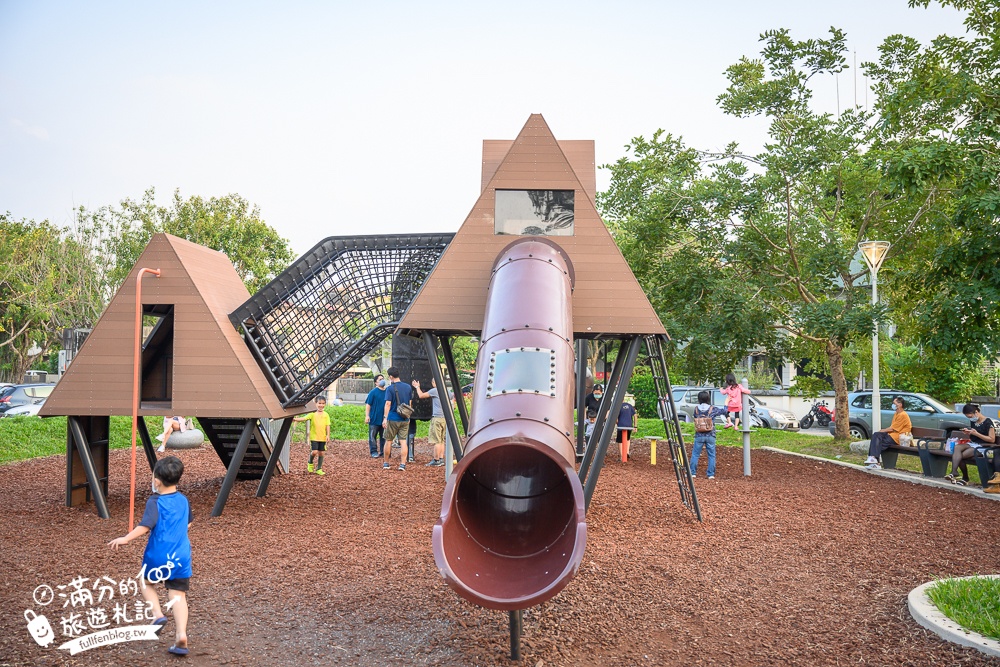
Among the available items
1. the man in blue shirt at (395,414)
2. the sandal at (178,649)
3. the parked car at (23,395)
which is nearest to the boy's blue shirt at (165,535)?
the sandal at (178,649)

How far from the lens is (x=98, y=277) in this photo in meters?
33.7

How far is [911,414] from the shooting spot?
22281 millimetres

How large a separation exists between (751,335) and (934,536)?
709cm

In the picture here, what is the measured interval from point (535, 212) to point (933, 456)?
9.75 m

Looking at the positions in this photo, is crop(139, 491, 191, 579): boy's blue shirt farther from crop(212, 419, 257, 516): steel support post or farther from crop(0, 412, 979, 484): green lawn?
crop(0, 412, 979, 484): green lawn

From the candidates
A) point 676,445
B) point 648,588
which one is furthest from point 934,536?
point 648,588

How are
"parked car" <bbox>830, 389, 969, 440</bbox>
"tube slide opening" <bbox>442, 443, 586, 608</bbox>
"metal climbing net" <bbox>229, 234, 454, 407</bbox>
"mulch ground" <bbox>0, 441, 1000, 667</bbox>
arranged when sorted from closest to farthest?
"tube slide opening" <bbox>442, 443, 586, 608</bbox> < "mulch ground" <bbox>0, 441, 1000, 667</bbox> < "metal climbing net" <bbox>229, 234, 454, 407</bbox> < "parked car" <bbox>830, 389, 969, 440</bbox>

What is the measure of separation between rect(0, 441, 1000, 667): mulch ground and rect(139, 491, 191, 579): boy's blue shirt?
64 centimetres

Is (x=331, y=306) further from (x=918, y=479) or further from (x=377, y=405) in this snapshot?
(x=918, y=479)

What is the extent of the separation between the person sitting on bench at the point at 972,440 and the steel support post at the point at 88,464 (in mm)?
13134

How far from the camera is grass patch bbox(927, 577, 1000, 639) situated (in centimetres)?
579

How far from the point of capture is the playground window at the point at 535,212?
9094mm

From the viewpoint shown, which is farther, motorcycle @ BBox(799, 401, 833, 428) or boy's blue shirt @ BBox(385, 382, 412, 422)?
motorcycle @ BBox(799, 401, 833, 428)

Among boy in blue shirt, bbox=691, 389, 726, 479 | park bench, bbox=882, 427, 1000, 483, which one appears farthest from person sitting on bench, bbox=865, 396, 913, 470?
boy in blue shirt, bbox=691, 389, 726, 479
